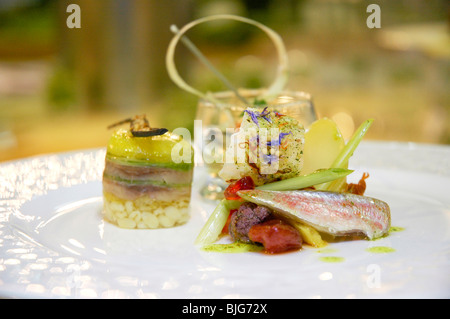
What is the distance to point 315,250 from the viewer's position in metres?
1.64

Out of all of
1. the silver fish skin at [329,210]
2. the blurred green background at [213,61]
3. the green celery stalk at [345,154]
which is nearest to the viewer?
the silver fish skin at [329,210]

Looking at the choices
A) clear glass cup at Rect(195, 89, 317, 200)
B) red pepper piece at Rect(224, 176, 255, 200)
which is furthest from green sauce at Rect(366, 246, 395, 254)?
clear glass cup at Rect(195, 89, 317, 200)

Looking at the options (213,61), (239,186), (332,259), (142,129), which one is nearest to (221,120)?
(142,129)

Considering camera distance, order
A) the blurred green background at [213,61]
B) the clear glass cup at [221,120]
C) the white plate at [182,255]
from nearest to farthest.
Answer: the white plate at [182,255] < the clear glass cup at [221,120] < the blurred green background at [213,61]

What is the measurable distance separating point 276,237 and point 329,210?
199mm

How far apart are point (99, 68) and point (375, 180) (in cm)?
215

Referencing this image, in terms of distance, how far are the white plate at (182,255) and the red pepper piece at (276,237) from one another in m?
0.03

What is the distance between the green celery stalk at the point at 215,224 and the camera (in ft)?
5.73

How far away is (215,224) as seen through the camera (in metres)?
1.77

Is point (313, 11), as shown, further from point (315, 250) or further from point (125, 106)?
point (315, 250)

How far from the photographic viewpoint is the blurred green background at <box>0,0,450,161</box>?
3738 mm

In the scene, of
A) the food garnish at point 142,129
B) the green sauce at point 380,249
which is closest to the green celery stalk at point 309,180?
the green sauce at point 380,249

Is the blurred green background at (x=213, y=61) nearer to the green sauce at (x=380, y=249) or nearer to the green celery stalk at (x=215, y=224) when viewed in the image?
the green celery stalk at (x=215, y=224)

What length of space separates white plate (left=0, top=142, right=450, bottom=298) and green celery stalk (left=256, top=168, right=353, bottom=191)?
0.68 ft
